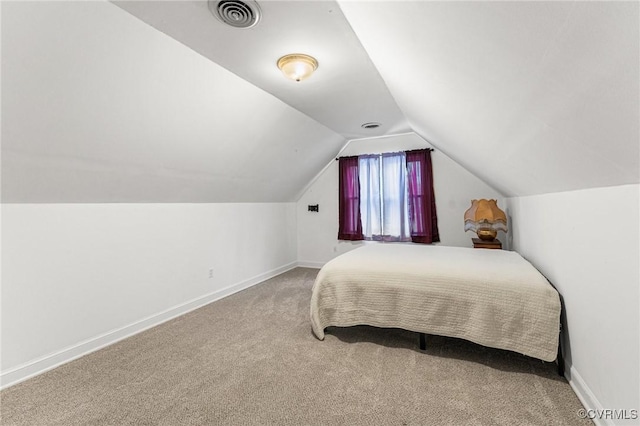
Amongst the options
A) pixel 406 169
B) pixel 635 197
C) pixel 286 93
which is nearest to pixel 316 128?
pixel 286 93

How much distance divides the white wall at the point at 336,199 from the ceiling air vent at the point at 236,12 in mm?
3399

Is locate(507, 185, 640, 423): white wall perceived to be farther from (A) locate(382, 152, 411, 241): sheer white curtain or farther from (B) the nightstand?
(A) locate(382, 152, 411, 241): sheer white curtain

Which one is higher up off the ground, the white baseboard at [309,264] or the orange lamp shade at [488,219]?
the orange lamp shade at [488,219]

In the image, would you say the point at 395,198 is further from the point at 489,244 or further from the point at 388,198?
the point at 489,244

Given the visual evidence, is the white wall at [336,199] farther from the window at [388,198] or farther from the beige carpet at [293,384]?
the beige carpet at [293,384]

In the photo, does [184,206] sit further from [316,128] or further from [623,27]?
[623,27]

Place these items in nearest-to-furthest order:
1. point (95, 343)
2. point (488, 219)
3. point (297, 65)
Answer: point (297, 65)
point (95, 343)
point (488, 219)

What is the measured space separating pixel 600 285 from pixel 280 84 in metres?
2.52

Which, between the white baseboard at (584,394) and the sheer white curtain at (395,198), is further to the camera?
the sheer white curtain at (395,198)

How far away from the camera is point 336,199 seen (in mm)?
5047

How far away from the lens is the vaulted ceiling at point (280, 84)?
2.50 ft

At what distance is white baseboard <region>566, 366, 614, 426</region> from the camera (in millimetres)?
1366

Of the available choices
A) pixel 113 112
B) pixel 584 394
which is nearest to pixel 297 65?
pixel 113 112

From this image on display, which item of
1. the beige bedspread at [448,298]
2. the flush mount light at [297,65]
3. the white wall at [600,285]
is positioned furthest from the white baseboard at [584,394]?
the flush mount light at [297,65]
